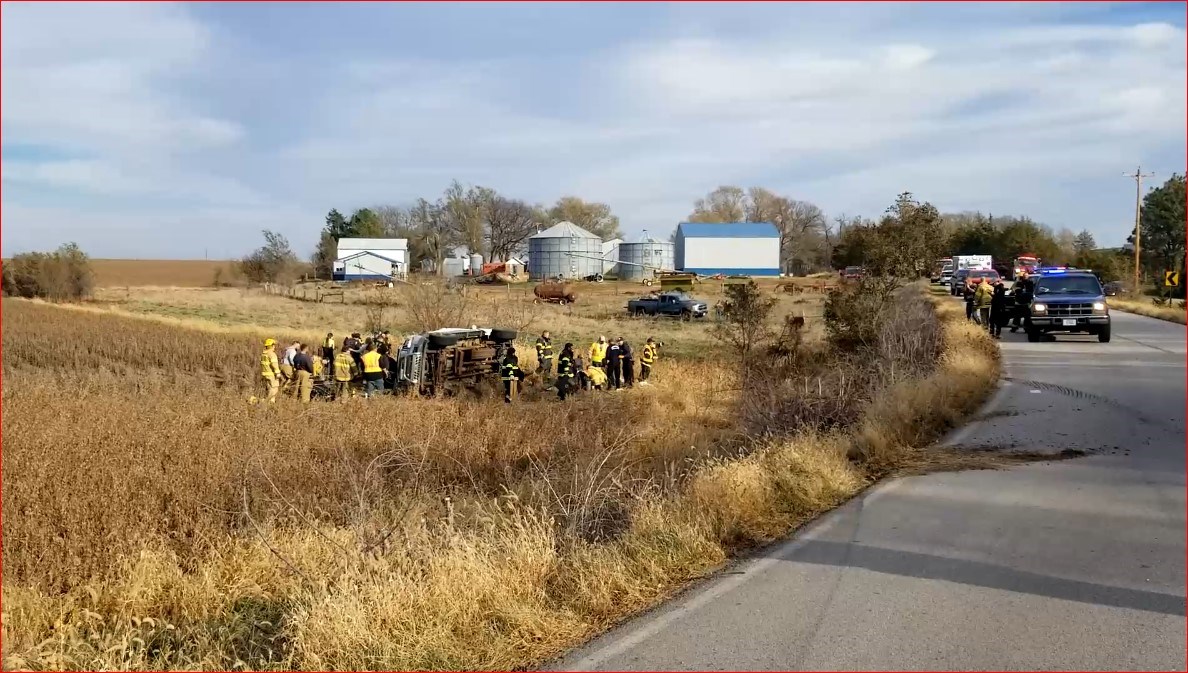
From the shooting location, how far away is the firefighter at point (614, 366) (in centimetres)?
2206

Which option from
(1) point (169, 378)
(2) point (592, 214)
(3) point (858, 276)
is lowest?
(1) point (169, 378)

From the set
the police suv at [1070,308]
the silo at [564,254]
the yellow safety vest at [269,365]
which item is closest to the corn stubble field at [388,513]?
the yellow safety vest at [269,365]

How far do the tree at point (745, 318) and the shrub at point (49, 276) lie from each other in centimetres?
5082

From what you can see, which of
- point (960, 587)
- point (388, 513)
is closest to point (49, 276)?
point (388, 513)

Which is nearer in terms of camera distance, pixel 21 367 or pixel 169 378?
pixel 169 378

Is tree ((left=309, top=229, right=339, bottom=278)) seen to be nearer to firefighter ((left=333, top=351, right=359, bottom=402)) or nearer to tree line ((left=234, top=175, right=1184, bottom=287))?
tree line ((left=234, top=175, right=1184, bottom=287))

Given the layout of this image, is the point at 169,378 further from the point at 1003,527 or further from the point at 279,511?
the point at 1003,527

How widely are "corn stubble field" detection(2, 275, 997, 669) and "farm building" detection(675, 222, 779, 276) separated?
2848 inches

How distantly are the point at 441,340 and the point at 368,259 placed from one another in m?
69.2

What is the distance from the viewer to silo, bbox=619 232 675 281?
91.2m

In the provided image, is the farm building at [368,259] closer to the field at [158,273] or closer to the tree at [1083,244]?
the field at [158,273]

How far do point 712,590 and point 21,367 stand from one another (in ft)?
80.5

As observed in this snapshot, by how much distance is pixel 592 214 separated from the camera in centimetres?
12356

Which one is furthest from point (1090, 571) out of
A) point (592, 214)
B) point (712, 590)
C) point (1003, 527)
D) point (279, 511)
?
point (592, 214)
